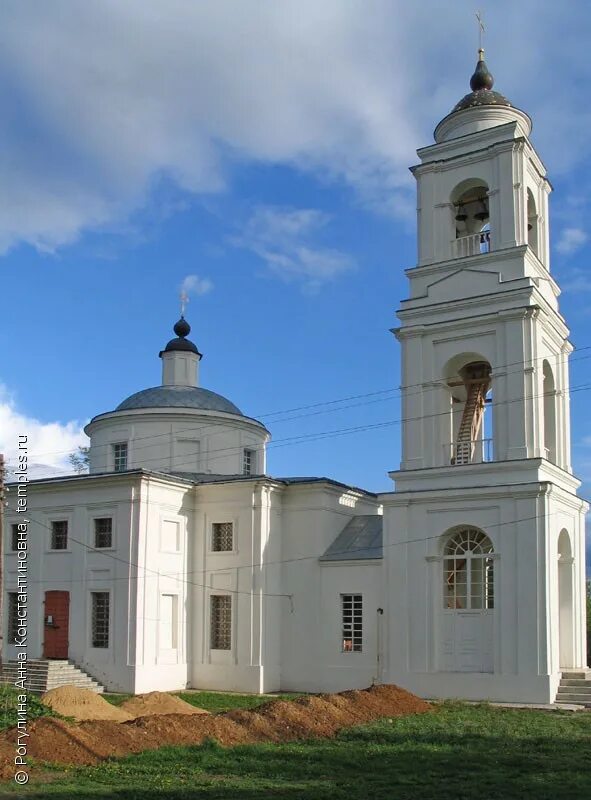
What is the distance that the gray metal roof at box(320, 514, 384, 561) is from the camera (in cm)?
2889

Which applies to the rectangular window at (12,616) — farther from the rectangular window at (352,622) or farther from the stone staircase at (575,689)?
the stone staircase at (575,689)

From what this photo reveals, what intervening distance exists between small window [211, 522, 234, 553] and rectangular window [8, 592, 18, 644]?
669cm

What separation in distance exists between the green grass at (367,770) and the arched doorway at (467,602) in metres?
6.71

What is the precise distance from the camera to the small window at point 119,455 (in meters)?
35.1

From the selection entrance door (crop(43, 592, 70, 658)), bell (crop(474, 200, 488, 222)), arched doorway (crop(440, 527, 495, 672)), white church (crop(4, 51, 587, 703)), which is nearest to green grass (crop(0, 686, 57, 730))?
white church (crop(4, 51, 587, 703))

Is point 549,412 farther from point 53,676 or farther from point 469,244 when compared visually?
point 53,676

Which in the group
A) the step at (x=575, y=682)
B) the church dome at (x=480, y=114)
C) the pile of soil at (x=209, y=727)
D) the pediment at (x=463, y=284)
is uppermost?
the church dome at (x=480, y=114)

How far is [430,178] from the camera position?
28266mm

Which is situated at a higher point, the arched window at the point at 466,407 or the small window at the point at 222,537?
the arched window at the point at 466,407

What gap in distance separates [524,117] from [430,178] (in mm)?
3387

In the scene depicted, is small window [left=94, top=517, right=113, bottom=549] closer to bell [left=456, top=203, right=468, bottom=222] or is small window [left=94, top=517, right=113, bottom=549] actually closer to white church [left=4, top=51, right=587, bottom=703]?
white church [left=4, top=51, right=587, bottom=703]

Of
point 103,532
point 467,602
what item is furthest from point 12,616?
point 467,602

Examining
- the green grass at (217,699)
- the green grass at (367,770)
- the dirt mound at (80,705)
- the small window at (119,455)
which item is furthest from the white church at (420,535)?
the green grass at (367,770)

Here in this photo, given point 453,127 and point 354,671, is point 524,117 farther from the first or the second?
point 354,671
